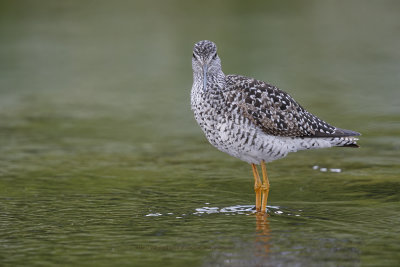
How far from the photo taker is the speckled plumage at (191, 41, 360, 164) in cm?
1147

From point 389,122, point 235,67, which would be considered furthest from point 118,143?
point 235,67

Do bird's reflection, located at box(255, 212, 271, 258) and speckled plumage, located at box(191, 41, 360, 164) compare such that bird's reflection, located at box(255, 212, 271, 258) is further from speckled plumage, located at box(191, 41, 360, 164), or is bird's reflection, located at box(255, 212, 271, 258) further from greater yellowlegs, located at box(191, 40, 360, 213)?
speckled plumage, located at box(191, 41, 360, 164)

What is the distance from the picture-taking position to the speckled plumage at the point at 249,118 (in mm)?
11469

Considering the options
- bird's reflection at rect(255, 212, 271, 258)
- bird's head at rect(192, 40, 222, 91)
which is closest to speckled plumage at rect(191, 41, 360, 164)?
bird's head at rect(192, 40, 222, 91)

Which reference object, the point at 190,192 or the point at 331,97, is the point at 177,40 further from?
the point at 190,192

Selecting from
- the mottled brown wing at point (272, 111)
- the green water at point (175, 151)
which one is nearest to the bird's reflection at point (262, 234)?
the green water at point (175, 151)

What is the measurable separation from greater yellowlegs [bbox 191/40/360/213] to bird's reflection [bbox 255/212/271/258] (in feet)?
1.19

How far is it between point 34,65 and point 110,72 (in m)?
2.92

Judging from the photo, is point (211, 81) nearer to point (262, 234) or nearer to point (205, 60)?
point (205, 60)

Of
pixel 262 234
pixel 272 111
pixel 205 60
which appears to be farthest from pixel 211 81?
pixel 262 234

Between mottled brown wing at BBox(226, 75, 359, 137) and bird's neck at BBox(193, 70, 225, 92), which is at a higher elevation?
bird's neck at BBox(193, 70, 225, 92)

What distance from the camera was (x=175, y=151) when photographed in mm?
16203

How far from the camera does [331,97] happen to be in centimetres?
2133

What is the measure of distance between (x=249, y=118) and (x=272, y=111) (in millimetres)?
470
